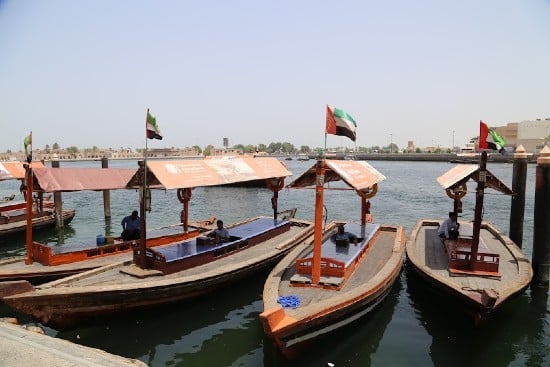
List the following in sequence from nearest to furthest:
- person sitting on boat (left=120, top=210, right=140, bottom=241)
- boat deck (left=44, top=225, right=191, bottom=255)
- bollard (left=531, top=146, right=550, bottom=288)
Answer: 1. boat deck (left=44, top=225, right=191, bottom=255)
2. bollard (left=531, top=146, right=550, bottom=288)
3. person sitting on boat (left=120, top=210, right=140, bottom=241)

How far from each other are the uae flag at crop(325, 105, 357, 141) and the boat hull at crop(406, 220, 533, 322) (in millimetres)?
4530

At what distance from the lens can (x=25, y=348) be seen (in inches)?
301

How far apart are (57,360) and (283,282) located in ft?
17.4

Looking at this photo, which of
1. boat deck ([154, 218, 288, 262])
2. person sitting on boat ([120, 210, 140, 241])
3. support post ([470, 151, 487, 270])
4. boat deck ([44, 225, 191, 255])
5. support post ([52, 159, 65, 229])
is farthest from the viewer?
support post ([52, 159, 65, 229])

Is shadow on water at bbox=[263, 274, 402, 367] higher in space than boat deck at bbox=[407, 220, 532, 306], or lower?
lower

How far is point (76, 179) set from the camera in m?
16.4

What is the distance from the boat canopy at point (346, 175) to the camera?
1073 cm

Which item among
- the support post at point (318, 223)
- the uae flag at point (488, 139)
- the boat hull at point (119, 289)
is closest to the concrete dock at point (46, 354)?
the boat hull at point (119, 289)

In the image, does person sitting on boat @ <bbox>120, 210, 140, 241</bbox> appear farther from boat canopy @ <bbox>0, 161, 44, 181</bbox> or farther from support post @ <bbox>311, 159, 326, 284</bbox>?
boat canopy @ <bbox>0, 161, 44, 181</bbox>

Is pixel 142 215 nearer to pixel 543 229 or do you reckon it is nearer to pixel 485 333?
pixel 485 333

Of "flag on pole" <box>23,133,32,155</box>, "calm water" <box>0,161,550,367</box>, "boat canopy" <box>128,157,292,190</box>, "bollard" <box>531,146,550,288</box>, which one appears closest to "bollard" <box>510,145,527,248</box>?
"bollard" <box>531,146,550,288</box>

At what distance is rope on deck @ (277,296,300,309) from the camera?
29.2 feet

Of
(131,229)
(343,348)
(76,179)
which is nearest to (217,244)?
(131,229)

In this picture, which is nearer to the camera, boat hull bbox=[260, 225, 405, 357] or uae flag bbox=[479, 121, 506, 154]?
boat hull bbox=[260, 225, 405, 357]
